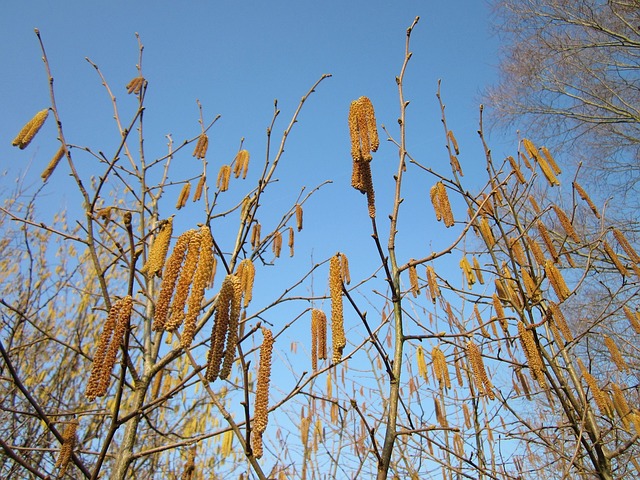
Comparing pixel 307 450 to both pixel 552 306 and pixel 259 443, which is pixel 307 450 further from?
pixel 259 443

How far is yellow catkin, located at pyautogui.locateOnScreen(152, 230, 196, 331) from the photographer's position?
1.00 meters

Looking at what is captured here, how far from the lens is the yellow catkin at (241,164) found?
2.85 meters

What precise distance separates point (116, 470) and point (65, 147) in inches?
58.7

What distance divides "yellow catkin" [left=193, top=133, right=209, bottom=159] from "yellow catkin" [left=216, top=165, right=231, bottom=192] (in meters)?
0.27

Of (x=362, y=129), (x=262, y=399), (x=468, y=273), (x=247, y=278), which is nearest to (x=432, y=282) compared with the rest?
(x=468, y=273)

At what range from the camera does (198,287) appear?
1009mm

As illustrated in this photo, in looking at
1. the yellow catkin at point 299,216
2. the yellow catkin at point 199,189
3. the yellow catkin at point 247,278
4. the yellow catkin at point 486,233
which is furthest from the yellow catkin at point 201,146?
the yellow catkin at point 486,233

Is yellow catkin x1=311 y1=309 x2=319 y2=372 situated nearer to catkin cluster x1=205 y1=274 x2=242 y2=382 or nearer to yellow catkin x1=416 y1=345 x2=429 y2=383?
catkin cluster x1=205 y1=274 x2=242 y2=382

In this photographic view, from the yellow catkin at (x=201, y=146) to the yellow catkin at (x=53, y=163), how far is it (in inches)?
32.9

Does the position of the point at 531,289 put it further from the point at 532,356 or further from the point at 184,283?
the point at 184,283

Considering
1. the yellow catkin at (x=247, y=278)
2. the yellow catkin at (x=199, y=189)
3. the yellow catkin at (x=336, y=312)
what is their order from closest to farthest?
the yellow catkin at (x=336, y=312), the yellow catkin at (x=247, y=278), the yellow catkin at (x=199, y=189)

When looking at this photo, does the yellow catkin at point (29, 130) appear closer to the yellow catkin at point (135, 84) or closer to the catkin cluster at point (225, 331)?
the yellow catkin at point (135, 84)

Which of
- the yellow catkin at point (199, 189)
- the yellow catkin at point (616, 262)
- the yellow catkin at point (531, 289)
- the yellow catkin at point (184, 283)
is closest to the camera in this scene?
the yellow catkin at point (184, 283)

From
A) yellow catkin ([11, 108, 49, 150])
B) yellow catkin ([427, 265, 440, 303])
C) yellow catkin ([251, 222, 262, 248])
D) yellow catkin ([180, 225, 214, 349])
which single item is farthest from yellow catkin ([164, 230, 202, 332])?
yellow catkin ([427, 265, 440, 303])
